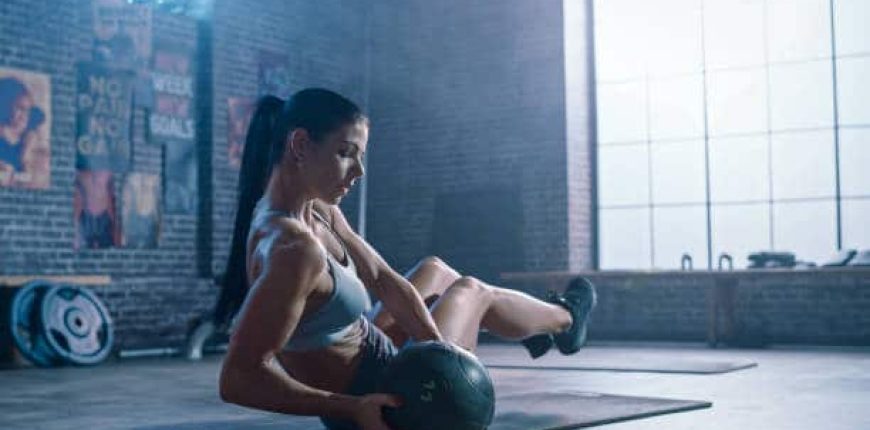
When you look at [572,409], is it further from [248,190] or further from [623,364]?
[623,364]

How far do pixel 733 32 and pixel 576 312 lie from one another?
5633mm

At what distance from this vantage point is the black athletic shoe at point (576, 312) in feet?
10.8

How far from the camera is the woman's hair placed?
7.53 feet

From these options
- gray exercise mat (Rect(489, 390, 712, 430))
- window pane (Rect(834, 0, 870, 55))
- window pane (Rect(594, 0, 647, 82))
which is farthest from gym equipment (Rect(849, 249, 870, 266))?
gray exercise mat (Rect(489, 390, 712, 430))

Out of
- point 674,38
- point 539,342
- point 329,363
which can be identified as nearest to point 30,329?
point 539,342

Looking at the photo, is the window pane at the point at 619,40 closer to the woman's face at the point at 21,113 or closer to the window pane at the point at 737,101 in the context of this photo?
the window pane at the point at 737,101

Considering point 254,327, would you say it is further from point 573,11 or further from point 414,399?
point 573,11

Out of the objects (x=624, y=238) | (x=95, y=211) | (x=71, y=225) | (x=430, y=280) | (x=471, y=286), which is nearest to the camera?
(x=471, y=286)

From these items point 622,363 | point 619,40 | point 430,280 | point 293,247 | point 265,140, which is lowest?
point 622,363

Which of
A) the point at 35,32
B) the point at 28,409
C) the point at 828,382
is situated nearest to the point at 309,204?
the point at 28,409

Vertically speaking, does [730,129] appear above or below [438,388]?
above

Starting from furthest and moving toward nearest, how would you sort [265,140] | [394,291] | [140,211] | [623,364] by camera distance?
[140,211] < [623,364] < [394,291] < [265,140]

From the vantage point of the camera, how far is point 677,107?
864 centimetres

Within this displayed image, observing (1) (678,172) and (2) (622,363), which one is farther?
(1) (678,172)
